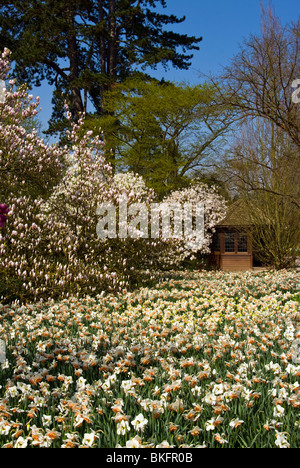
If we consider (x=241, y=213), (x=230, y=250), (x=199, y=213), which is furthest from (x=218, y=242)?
(x=241, y=213)

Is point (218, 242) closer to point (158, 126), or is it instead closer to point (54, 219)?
point (158, 126)

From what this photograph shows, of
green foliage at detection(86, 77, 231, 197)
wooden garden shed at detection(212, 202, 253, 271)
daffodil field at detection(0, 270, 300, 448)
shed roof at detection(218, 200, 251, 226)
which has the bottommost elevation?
daffodil field at detection(0, 270, 300, 448)

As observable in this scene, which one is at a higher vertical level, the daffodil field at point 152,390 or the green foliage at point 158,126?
the green foliage at point 158,126

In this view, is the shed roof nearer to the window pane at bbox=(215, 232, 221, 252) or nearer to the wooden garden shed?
the wooden garden shed

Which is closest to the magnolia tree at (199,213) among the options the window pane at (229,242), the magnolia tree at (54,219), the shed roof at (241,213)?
the window pane at (229,242)

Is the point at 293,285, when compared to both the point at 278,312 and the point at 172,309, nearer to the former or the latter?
the point at 278,312

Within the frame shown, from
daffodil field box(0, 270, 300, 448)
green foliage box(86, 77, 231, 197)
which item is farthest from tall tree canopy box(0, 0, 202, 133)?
daffodil field box(0, 270, 300, 448)

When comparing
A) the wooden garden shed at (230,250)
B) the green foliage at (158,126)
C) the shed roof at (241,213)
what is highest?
the green foliage at (158,126)

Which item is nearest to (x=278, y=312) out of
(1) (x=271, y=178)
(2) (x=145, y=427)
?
(2) (x=145, y=427)

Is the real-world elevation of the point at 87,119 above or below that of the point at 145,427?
above

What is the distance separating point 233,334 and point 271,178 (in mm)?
11115

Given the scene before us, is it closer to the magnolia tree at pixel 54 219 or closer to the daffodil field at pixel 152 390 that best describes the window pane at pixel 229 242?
the magnolia tree at pixel 54 219

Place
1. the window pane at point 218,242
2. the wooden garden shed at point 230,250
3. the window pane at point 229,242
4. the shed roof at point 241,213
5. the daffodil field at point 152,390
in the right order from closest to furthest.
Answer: the daffodil field at point 152,390, the shed roof at point 241,213, the wooden garden shed at point 230,250, the window pane at point 229,242, the window pane at point 218,242

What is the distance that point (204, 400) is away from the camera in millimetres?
2734
